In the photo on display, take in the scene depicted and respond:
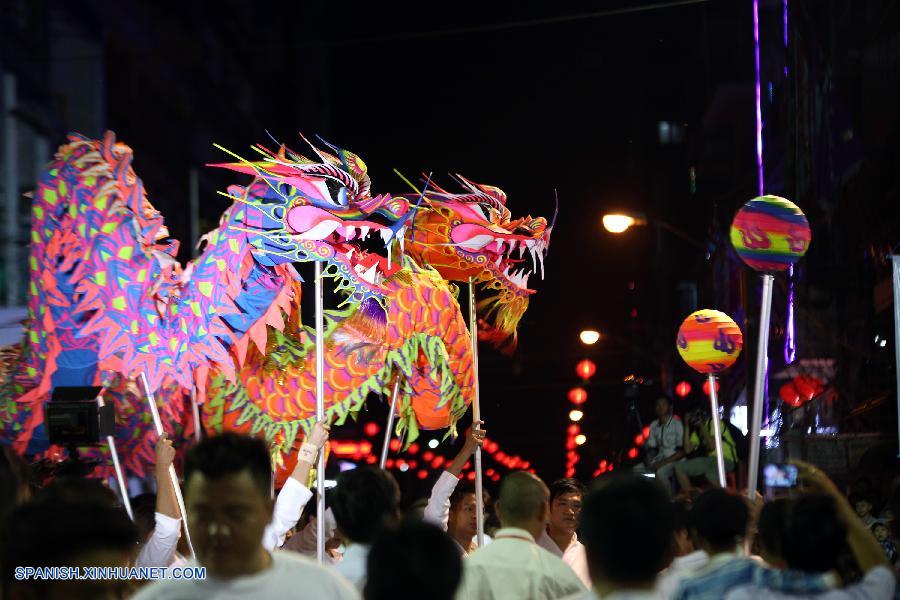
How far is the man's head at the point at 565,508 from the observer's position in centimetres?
705

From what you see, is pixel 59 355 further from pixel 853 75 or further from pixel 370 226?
pixel 853 75

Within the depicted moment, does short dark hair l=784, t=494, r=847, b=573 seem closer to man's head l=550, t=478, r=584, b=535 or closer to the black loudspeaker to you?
man's head l=550, t=478, r=584, b=535

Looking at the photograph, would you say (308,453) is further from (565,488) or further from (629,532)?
(629,532)

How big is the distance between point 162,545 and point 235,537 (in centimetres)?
237

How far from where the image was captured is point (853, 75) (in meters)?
12.8

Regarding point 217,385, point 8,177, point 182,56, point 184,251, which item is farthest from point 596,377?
point 217,385

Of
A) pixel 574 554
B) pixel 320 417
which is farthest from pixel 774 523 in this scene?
pixel 320 417

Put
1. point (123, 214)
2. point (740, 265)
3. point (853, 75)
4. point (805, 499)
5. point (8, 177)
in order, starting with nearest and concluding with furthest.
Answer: point (805, 499) → point (123, 214) → point (853, 75) → point (8, 177) → point (740, 265)

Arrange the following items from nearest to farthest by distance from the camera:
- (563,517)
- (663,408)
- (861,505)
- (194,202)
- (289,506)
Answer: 1. (289,506)
2. (563,517)
3. (861,505)
4. (663,408)
5. (194,202)

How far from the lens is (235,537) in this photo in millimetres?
3135

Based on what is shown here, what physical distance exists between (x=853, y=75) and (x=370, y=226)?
6.94 m

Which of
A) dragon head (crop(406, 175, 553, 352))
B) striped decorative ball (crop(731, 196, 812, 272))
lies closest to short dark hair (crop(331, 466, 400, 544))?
striped decorative ball (crop(731, 196, 812, 272))

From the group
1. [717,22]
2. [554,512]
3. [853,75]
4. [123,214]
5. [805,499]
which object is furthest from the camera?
[717,22]

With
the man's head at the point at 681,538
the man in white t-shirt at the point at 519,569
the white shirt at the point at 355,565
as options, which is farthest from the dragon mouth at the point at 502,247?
the white shirt at the point at 355,565
